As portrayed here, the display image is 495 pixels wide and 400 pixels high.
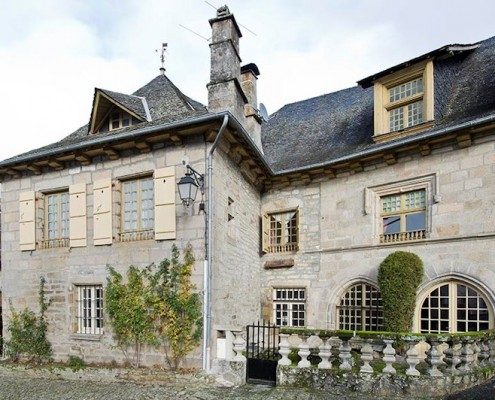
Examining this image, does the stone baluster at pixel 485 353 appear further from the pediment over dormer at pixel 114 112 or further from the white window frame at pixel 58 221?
the white window frame at pixel 58 221

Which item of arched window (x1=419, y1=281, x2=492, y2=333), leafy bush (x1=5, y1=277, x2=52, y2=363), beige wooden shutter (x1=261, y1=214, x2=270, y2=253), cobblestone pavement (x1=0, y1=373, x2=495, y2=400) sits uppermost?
beige wooden shutter (x1=261, y1=214, x2=270, y2=253)

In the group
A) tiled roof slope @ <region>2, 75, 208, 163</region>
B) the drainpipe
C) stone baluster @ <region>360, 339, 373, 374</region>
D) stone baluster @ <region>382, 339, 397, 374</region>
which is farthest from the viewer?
tiled roof slope @ <region>2, 75, 208, 163</region>

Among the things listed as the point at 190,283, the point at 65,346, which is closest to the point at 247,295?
the point at 190,283

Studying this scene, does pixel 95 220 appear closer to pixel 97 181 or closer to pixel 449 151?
pixel 97 181

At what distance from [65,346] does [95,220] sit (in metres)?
2.72

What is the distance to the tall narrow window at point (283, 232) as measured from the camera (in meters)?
10.8

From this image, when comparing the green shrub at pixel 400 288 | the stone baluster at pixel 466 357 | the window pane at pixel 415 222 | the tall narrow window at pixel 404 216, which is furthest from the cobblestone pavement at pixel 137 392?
the window pane at pixel 415 222

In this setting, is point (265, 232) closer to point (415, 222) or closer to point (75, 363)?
point (415, 222)

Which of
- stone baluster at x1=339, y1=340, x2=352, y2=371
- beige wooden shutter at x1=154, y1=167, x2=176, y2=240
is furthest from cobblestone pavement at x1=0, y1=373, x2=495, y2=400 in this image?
beige wooden shutter at x1=154, y1=167, x2=176, y2=240

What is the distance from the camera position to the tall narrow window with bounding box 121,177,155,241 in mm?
8406

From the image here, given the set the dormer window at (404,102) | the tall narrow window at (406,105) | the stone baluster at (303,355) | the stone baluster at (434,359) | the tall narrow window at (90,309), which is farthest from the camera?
the tall narrow window at (406,105)

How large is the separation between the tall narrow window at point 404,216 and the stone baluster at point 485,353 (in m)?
2.38

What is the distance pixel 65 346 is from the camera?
346 inches

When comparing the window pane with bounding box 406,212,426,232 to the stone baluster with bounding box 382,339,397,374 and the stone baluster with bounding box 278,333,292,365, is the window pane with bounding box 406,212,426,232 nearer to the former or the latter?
the stone baluster with bounding box 382,339,397,374
